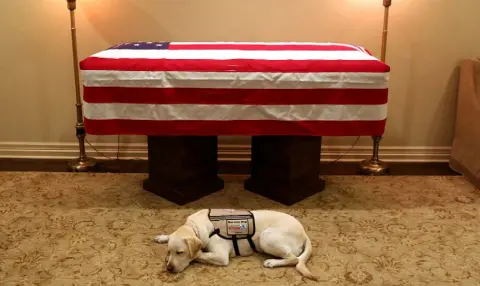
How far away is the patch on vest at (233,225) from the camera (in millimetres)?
2270

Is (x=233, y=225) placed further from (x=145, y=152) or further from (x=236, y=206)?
(x=145, y=152)

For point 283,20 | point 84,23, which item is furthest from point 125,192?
point 283,20

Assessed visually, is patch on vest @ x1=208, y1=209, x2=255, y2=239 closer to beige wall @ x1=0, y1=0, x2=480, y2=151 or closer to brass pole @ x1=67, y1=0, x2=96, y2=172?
brass pole @ x1=67, y1=0, x2=96, y2=172

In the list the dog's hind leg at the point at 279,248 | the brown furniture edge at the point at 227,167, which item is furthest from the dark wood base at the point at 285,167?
the dog's hind leg at the point at 279,248

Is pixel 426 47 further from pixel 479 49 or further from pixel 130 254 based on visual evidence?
pixel 130 254

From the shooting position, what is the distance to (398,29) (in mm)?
3400

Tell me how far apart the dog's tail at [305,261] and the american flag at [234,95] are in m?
0.55

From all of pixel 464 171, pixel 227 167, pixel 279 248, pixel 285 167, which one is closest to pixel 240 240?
pixel 279 248

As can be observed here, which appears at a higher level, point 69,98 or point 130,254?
point 69,98

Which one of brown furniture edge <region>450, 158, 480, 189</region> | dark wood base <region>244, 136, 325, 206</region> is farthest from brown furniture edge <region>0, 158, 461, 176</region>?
dark wood base <region>244, 136, 325, 206</region>

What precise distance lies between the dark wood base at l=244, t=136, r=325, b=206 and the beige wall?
84cm

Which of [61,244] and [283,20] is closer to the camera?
[61,244]

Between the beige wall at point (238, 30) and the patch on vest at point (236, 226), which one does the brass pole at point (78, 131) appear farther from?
the patch on vest at point (236, 226)

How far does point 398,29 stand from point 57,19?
2075 mm
